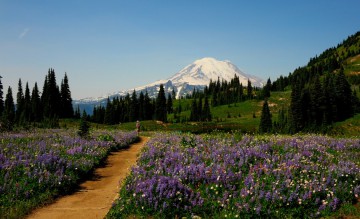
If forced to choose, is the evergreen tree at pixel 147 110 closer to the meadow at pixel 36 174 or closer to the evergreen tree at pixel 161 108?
the evergreen tree at pixel 161 108

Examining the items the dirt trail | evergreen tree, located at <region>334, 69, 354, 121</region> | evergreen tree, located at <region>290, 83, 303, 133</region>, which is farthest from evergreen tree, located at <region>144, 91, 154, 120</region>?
the dirt trail

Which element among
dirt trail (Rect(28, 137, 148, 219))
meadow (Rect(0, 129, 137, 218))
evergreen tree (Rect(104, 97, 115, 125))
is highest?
evergreen tree (Rect(104, 97, 115, 125))

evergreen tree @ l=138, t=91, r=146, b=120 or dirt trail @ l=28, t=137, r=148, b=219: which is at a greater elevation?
evergreen tree @ l=138, t=91, r=146, b=120

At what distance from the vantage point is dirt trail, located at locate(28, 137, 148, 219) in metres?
9.63

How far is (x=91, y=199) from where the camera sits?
11125 millimetres

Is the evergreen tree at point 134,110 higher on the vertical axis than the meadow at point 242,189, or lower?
higher

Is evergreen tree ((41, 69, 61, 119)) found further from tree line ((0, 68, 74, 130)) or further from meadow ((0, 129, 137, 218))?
meadow ((0, 129, 137, 218))

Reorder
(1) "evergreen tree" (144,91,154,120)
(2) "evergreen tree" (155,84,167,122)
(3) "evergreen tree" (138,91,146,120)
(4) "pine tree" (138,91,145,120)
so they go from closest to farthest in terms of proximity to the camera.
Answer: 1. (2) "evergreen tree" (155,84,167,122)
2. (3) "evergreen tree" (138,91,146,120)
3. (4) "pine tree" (138,91,145,120)
4. (1) "evergreen tree" (144,91,154,120)

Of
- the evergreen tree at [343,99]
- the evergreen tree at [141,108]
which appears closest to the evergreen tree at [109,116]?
the evergreen tree at [141,108]

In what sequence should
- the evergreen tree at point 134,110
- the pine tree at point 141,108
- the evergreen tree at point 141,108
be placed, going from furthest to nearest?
the pine tree at point 141,108 → the evergreen tree at point 141,108 → the evergreen tree at point 134,110

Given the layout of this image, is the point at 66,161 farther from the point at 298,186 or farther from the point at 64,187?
the point at 298,186

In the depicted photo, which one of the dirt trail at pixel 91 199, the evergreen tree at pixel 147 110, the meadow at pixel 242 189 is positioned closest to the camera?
the meadow at pixel 242 189

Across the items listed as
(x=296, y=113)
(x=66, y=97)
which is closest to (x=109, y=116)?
(x=66, y=97)

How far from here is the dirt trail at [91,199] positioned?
9.63 meters
